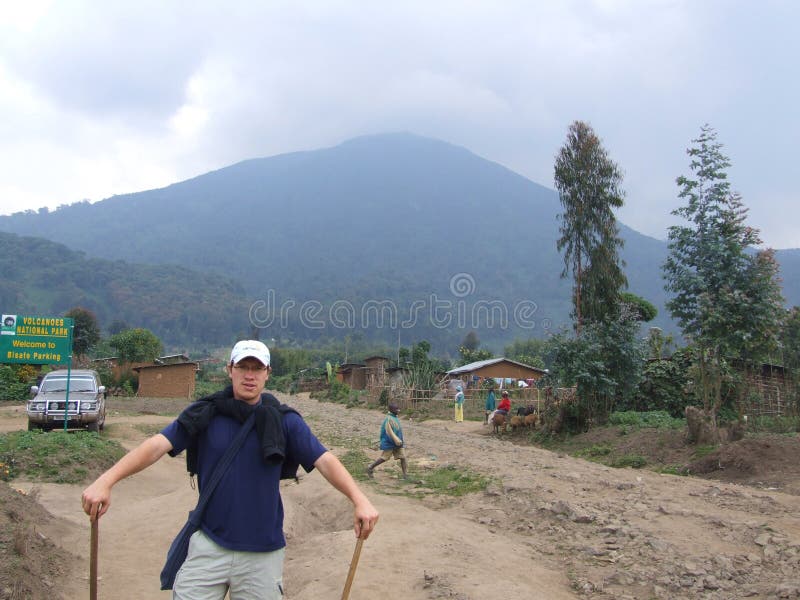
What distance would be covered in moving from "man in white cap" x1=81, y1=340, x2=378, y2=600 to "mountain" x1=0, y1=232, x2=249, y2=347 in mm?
122483

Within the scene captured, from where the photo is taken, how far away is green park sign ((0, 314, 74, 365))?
51.2 feet

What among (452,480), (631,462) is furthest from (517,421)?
(452,480)

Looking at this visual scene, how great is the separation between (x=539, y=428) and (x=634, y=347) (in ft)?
12.6

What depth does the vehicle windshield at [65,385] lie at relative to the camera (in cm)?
1680

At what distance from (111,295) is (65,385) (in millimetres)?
128419

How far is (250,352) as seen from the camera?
340cm

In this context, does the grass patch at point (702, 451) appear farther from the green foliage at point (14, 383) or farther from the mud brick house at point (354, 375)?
the mud brick house at point (354, 375)

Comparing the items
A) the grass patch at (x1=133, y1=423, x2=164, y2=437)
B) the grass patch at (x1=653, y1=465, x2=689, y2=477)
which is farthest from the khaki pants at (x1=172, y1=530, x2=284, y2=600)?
the grass patch at (x1=133, y1=423, x2=164, y2=437)

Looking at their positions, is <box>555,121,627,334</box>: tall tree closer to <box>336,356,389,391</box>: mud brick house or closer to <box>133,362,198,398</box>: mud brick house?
<box>133,362,198,398</box>: mud brick house

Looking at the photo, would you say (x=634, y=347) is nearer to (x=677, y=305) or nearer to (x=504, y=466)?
(x=677, y=305)

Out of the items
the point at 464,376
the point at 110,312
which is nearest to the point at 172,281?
the point at 110,312

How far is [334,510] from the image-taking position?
929 centimetres

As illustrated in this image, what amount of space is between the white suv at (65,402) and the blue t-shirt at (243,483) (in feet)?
44.7

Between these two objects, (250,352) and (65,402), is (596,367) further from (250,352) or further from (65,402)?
(250,352)
